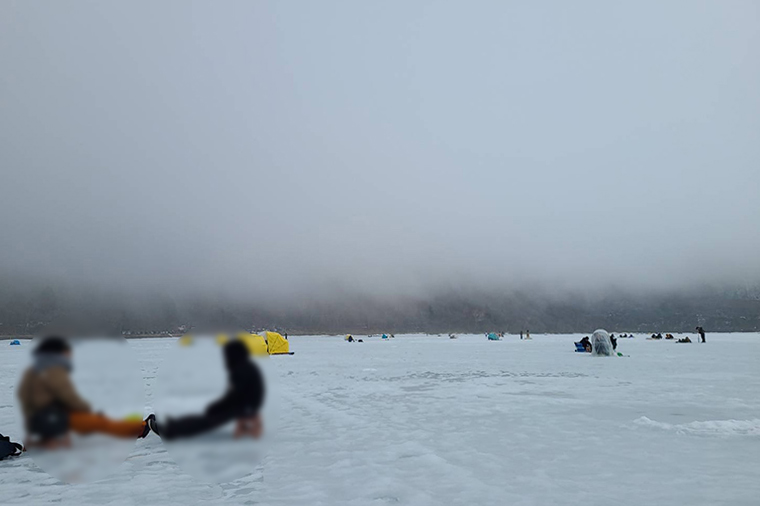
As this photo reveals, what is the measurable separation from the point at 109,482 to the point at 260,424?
1893 millimetres

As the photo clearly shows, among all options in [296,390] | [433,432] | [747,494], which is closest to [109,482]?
[433,432]

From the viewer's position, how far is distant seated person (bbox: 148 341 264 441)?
4.80 meters

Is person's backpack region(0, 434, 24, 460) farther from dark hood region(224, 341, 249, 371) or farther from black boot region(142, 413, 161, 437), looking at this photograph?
dark hood region(224, 341, 249, 371)

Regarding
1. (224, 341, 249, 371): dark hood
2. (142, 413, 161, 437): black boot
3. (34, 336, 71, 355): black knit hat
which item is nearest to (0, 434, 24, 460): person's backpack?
(142, 413, 161, 437): black boot

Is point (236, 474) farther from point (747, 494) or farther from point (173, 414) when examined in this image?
point (747, 494)

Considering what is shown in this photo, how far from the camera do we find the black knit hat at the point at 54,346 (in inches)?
Answer: 187

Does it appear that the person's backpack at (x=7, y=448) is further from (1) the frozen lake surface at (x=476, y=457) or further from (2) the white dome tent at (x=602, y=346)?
(2) the white dome tent at (x=602, y=346)

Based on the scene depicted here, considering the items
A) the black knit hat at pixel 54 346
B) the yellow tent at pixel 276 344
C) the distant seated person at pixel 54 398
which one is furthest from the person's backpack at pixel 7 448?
the yellow tent at pixel 276 344

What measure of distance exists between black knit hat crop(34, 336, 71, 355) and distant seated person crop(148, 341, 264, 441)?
1.27 meters

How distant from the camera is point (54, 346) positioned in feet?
15.8

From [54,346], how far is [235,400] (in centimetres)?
182

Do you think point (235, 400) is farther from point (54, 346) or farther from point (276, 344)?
point (276, 344)

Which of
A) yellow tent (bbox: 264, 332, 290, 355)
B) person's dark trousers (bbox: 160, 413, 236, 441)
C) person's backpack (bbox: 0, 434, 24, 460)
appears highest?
yellow tent (bbox: 264, 332, 290, 355)

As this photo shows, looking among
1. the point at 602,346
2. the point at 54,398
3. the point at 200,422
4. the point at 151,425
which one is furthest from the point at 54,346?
the point at 602,346
